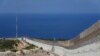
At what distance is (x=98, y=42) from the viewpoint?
156 feet

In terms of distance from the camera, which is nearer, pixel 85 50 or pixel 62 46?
pixel 85 50

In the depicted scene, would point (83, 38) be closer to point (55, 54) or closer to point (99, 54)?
point (55, 54)

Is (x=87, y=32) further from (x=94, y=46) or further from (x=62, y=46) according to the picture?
(x=94, y=46)

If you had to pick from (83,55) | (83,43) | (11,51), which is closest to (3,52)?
(11,51)

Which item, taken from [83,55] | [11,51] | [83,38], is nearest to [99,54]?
[83,55]

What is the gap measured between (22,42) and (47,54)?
3245 mm

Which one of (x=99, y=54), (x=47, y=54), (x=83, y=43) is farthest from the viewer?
(x=83, y=43)

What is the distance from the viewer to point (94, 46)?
46875mm

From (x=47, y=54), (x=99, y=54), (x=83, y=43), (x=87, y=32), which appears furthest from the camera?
(x=87, y=32)

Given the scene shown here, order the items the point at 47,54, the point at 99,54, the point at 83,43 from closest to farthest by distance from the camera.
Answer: the point at 99,54, the point at 47,54, the point at 83,43

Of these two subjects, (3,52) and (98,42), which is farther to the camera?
(98,42)

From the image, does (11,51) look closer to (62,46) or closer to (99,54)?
(99,54)

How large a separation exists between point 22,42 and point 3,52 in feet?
18.0

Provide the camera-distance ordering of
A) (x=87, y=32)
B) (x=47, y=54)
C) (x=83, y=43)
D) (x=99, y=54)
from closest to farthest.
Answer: (x=99, y=54) → (x=47, y=54) → (x=83, y=43) → (x=87, y=32)
